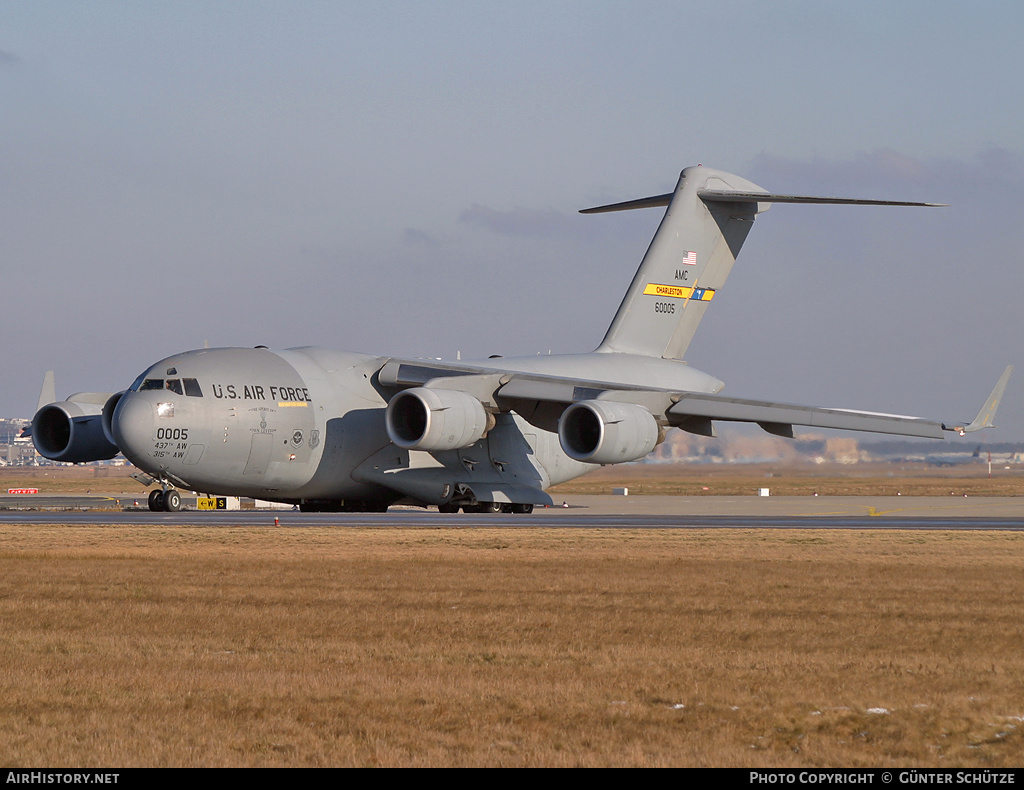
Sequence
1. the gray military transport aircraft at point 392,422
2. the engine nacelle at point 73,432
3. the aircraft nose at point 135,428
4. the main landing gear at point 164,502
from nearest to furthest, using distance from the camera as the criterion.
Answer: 1. the aircraft nose at point 135,428
2. the gray military transport aircraft at point 392,422
3. the main landing gear at point 164,502
4. the engine nacelle at point 73,432

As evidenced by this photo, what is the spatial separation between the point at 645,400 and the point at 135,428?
38.6ft

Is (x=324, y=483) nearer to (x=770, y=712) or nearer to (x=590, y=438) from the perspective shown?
(x=590, y=438)

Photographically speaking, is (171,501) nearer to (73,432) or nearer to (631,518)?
(73,432)

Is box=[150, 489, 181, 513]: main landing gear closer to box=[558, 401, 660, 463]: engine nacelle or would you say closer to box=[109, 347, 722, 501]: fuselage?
box=[109, 347, 722, 501]: fuselage

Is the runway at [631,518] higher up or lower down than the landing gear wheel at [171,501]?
lower down

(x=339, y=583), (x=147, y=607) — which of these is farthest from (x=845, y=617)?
(x=147, y=607)

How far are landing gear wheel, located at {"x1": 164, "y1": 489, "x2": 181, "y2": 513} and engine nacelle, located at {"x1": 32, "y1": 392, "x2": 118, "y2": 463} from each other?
2.70 m

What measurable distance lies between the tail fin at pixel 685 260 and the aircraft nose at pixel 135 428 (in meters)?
14.0

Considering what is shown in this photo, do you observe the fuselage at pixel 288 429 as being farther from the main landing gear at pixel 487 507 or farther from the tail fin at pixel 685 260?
the tail fin at pixel 685 260

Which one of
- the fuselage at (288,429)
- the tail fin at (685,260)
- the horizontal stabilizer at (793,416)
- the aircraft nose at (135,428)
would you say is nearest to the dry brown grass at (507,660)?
the aircraft nose at (135,428)

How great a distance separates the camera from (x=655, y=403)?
30516mm

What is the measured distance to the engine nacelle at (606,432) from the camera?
93.2 feet

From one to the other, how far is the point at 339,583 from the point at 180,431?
13.0 metres
